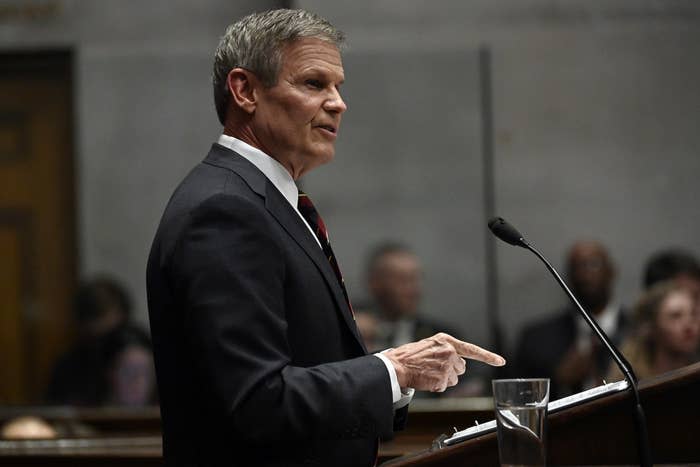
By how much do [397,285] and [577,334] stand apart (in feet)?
3.10

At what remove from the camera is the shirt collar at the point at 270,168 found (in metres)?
2.05

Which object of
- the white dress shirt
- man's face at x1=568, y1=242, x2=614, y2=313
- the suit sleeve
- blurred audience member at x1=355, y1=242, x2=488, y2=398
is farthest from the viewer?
man's face at x1=568, y1=242, x2=614, y2=313

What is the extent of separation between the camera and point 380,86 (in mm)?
6590

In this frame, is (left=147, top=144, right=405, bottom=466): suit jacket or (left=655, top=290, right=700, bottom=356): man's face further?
(left=655, top=290, right=700, bottom=356): man's face

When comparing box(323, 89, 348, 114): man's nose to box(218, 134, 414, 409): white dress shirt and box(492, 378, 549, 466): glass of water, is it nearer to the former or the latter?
box(218, 134, 414, 409): white dress shirt

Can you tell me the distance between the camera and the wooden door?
7.01m

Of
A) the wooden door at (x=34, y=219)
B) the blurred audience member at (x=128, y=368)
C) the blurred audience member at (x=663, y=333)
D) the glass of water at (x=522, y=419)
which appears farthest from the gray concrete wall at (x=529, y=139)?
the glass of water at (x=522, y=419)

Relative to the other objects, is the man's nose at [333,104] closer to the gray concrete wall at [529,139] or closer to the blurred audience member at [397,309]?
the blurred audience member at [397,309]

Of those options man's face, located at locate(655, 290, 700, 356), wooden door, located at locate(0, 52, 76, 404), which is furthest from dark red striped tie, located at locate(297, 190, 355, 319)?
wooden door, located at locate(0, 52, 76, 404)

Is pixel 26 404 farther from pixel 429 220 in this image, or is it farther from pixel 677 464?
pixel 677 464

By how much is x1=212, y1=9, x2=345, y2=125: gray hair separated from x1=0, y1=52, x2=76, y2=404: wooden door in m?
5.07

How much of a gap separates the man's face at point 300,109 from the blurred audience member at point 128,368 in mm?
4322

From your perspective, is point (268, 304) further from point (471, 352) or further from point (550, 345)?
point (550, 345)

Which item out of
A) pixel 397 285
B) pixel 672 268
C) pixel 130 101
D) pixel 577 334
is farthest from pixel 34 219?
pixel 672 268
